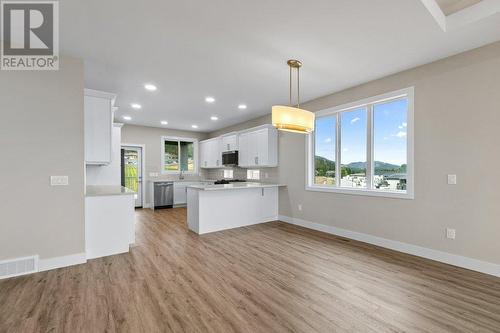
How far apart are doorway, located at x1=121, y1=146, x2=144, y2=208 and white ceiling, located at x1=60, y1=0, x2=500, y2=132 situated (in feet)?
12.5

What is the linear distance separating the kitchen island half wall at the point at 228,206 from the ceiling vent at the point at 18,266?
7.85 feet

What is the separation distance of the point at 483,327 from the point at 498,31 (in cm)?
300

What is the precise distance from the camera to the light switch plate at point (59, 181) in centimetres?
296

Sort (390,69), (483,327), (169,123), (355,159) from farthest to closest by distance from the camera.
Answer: (169,123), (355,159), (390,69), (483,327)

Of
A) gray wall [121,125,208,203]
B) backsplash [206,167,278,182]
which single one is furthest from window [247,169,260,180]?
gray wall [121,125,208,203]

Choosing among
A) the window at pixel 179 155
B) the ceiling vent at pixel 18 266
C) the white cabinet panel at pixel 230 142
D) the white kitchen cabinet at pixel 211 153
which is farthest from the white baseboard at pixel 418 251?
the window at pixel 179 155

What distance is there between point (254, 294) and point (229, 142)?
543 centimetres

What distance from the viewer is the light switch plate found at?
2.96 meters

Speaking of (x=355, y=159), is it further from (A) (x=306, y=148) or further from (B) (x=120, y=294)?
(B) (x=120, y=294)

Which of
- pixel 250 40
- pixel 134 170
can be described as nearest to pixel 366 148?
pixel 250 40

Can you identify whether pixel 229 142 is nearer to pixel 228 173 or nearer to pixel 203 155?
pixel 228 173

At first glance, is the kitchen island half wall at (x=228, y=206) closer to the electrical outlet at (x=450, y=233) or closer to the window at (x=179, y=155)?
the electrical outlet at (x=450, y=233)

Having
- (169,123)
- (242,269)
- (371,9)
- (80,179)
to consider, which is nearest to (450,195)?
(371,9)

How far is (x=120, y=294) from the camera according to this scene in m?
2.36
